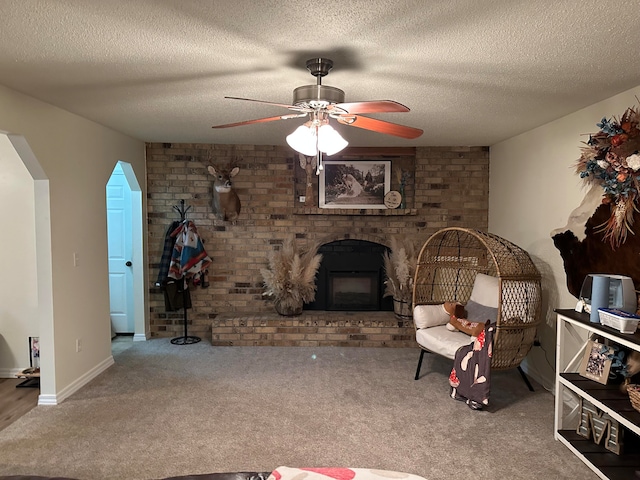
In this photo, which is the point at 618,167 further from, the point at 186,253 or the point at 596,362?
the point at 186,253

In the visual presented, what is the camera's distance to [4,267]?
3.88 metres

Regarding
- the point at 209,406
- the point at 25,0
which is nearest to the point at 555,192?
the point at 209,406

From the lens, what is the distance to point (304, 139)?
2404 mm

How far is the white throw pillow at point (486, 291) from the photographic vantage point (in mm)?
3854

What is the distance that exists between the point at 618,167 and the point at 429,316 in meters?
1.92

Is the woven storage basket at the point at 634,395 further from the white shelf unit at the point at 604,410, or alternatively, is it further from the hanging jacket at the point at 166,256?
the hanging jacket at the point at 166,256

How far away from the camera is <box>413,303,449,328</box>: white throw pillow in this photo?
13.0ft

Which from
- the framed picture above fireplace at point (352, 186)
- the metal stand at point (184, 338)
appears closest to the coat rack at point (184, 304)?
the metal stand at point (184, 338)

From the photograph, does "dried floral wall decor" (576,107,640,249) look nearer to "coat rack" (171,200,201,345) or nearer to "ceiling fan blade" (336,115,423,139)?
"ceiling fan blade" (336,115,423,139)

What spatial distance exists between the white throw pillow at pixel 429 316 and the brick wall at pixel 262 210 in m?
1.29

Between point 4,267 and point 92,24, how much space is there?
2.99m

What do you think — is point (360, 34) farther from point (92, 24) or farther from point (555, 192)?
point (555, 192)

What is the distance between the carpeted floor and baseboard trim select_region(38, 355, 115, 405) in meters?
0.06

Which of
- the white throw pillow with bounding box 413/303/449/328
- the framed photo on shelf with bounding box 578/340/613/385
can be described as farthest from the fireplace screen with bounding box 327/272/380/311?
the framed photo on shelf with bounding box 578/340/613/385
